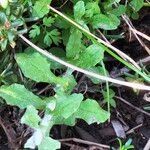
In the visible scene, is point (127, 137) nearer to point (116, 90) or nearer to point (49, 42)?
point (116, 90)

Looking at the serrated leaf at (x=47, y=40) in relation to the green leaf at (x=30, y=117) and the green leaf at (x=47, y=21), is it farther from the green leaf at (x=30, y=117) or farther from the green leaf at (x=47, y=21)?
the green leaf at (x=30, y=117)

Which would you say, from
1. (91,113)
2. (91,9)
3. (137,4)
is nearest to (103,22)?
(91,9)

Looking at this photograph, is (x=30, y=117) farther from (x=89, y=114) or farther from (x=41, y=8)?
(x=41, y=8)

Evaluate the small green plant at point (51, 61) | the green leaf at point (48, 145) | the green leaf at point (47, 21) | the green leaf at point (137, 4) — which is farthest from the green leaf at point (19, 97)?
the green leaf at point (137, 4)

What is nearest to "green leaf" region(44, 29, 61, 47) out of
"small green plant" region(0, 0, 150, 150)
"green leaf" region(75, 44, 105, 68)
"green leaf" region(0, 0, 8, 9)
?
"small green plant" region(0, 0, 150, 150)

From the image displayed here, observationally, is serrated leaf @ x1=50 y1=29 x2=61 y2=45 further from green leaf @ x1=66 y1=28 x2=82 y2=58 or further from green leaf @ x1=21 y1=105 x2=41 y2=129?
green leaf @ x1=21 y1=105 x2=41 y2=129

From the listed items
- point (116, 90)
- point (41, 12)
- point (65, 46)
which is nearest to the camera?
point (41, 12)

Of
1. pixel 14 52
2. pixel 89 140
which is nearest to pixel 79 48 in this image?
pixel 14 52
